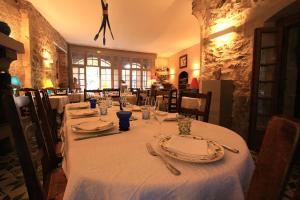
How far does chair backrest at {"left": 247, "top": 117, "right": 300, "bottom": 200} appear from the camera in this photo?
1.20 ft

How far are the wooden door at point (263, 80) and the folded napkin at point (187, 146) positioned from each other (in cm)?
234

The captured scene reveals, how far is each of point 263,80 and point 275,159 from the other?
270 centimetres

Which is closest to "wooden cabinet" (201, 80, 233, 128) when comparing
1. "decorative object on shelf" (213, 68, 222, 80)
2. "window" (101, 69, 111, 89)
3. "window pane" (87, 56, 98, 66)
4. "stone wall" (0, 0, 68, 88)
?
"decorative object on shelf" (213, 68, 222, 80)

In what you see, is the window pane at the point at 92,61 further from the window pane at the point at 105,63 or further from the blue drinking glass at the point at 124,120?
the blue drinking glass at the point at 124,120

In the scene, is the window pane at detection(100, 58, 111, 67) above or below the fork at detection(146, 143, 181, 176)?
above

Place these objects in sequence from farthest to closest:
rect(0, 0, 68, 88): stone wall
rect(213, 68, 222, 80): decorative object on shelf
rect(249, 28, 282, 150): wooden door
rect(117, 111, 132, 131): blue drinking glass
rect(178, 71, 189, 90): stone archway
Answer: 1. rect(178, 71, 189, 90): stone archway
2. rect(0, 0, 68, 88): stone wall
3. rect(213, 68, 222, 80): decorative object on shelf
4. rect(249, 28, 282, 150): wooden door
5. rect(117, 111, 132, 131): blue drinking glass

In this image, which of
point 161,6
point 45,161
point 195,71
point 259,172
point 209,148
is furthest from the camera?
point 195,71

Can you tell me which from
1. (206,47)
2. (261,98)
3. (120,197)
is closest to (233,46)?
(206,47)

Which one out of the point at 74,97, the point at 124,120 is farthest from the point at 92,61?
the point at 124,120

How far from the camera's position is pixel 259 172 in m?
0.46

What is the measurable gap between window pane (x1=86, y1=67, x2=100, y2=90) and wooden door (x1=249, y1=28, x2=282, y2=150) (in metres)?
7.91

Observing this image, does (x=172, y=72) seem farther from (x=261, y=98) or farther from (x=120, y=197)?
(x=120, y=197)

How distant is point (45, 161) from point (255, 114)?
279cm

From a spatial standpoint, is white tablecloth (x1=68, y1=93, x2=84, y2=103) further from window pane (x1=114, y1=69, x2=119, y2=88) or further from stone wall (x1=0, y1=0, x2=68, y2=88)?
window pane (x1=114, y1=69, x2=119, y2=88)
